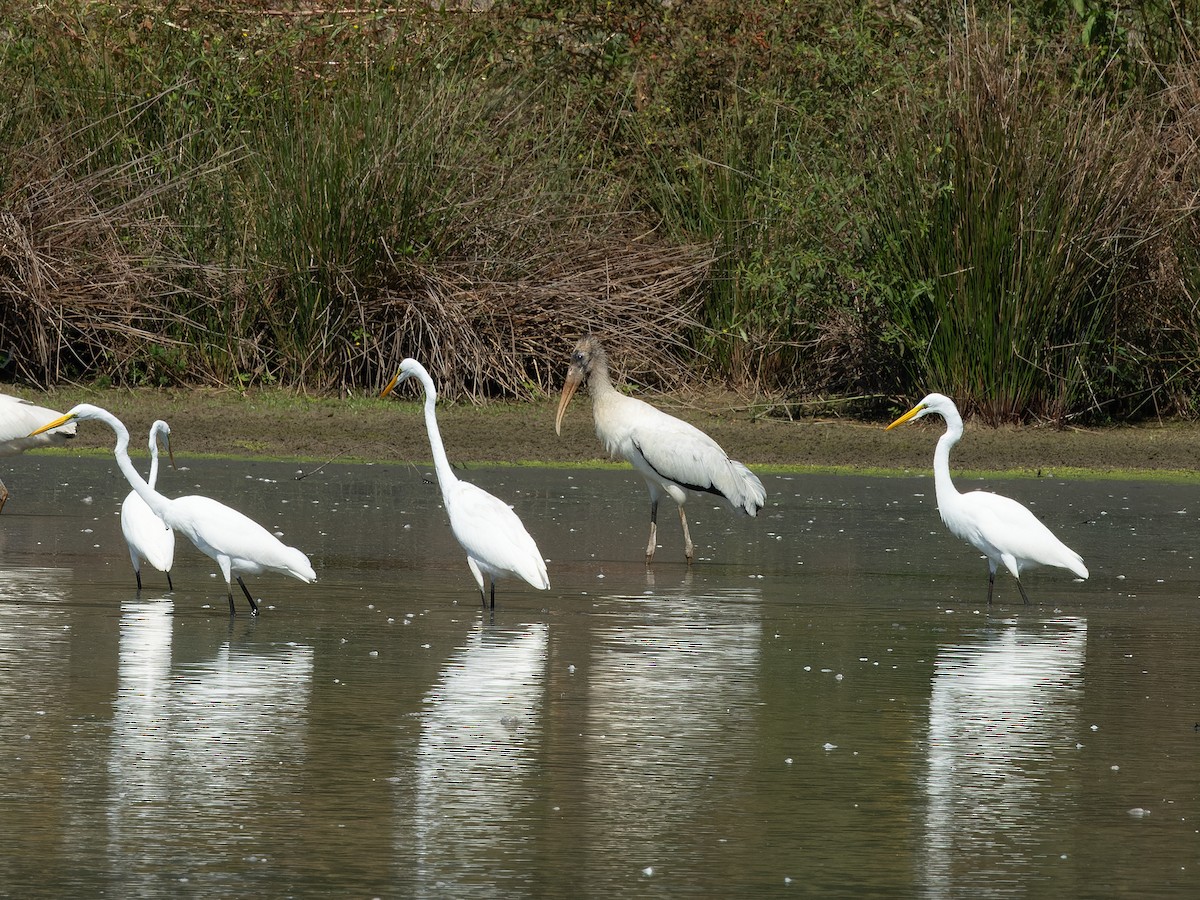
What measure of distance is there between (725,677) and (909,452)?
9445mm

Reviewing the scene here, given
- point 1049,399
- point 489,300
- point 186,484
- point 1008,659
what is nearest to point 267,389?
point 489,300

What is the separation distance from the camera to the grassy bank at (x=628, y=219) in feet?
58.9

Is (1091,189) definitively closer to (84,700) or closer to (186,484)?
(186,484)

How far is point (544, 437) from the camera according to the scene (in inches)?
677

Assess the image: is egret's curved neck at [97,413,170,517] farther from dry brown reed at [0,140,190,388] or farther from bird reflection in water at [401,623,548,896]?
dry brown reed at [0,140,190,388]

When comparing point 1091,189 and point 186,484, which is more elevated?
point 1091,189

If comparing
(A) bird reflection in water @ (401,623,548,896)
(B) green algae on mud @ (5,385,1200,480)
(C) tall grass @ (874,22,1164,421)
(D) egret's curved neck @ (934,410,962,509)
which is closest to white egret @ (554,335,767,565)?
(D) egret's curved neck @ (934,410,962,509)

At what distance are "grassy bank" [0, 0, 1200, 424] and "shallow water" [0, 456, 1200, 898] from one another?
6.44 m

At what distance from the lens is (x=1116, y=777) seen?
6172 mm

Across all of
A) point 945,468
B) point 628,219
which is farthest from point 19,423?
point 628,219

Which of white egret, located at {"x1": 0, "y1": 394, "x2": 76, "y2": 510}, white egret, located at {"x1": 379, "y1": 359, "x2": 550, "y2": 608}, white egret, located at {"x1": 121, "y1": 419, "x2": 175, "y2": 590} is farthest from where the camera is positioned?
white egret, located at {"x1": 0, "y1": 394, "x2": 76, "y2": 510}

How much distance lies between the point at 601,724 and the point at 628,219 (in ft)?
47.4

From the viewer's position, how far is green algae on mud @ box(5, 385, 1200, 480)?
1631cm

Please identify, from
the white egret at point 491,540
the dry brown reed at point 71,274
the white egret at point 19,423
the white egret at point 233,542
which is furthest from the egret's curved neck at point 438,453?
the dry brown reed at point 71,274
